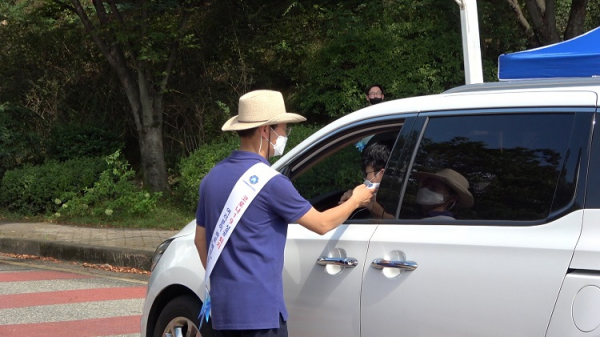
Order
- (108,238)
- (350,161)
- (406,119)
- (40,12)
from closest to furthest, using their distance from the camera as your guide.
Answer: (406,119), (350,161), (108,238), (40,12)

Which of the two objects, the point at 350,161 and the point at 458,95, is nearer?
the point at 458,95

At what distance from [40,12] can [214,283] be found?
13488mm

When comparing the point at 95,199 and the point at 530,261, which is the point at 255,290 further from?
the point at 95,199

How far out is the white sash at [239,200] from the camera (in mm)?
3699

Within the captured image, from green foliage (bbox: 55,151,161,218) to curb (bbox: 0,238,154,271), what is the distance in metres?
1.70

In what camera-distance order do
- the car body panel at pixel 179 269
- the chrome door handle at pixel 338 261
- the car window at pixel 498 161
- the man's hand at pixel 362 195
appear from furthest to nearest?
the car body panel at pixel 179 269 → the chrome door handle at pixel 338 261 → the man's hand at pixel 362 195 → the car window at pixel 498 161

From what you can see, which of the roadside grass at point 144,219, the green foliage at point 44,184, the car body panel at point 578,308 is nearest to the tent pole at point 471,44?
the car body panel at point 578,308

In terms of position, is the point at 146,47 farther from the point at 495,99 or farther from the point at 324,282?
the point at 495,99

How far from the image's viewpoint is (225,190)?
376cm

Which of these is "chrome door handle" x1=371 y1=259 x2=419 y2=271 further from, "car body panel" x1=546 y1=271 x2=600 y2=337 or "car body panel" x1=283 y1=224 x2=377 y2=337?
"car body panel" x1=546 y1=271 x2=600 y2=337

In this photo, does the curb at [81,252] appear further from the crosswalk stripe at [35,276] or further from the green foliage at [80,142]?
the green foliage at [80,142]

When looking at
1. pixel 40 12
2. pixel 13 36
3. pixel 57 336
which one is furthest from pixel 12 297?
pixel 13 36

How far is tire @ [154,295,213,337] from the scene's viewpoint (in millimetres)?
4688

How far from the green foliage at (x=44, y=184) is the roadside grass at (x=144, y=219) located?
349mm
